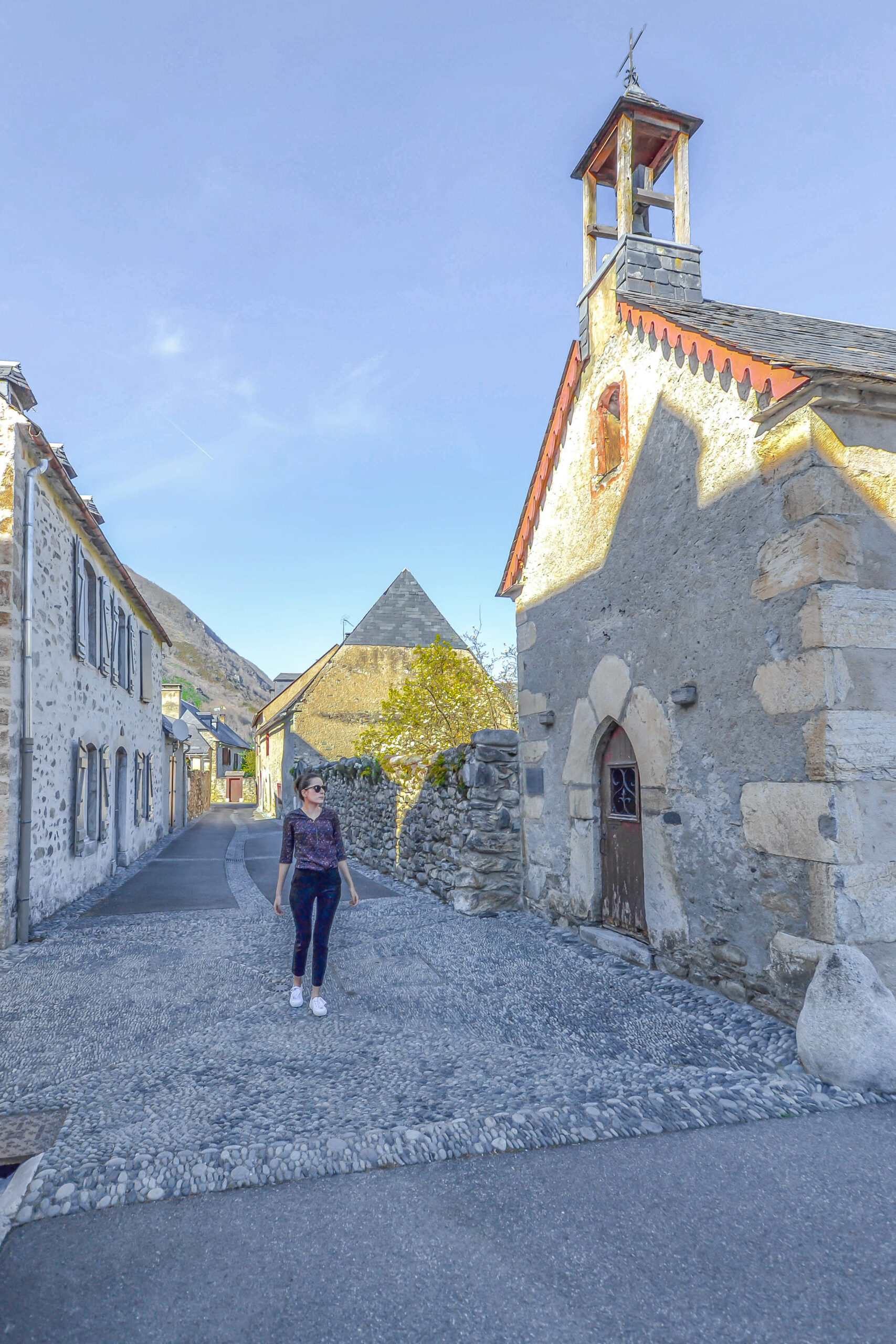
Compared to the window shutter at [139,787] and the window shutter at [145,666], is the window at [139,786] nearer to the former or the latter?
the window shutter at [139,787]

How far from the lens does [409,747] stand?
1452cm

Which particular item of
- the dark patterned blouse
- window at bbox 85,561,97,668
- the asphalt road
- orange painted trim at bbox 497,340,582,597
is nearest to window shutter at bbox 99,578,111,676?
window at bbox 85,561,97,668

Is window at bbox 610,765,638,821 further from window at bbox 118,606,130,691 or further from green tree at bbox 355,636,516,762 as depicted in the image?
window at bbox 118,606,130,691

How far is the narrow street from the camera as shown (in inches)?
91.8

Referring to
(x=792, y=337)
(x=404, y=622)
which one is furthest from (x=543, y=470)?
(x=404, y=622)

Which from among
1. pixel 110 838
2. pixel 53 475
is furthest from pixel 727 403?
pixel 110 838

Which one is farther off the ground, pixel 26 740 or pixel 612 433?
pixel 612 433

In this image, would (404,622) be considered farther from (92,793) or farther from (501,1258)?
(501,1258)

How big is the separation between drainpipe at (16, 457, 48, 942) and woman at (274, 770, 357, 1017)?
350 cm

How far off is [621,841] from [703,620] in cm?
222

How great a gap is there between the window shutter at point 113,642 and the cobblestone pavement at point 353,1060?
253 inches

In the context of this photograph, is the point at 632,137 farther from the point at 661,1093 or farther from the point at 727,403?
the point at 661,1093

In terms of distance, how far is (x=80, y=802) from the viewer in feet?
32.3

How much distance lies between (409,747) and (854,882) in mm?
10604
